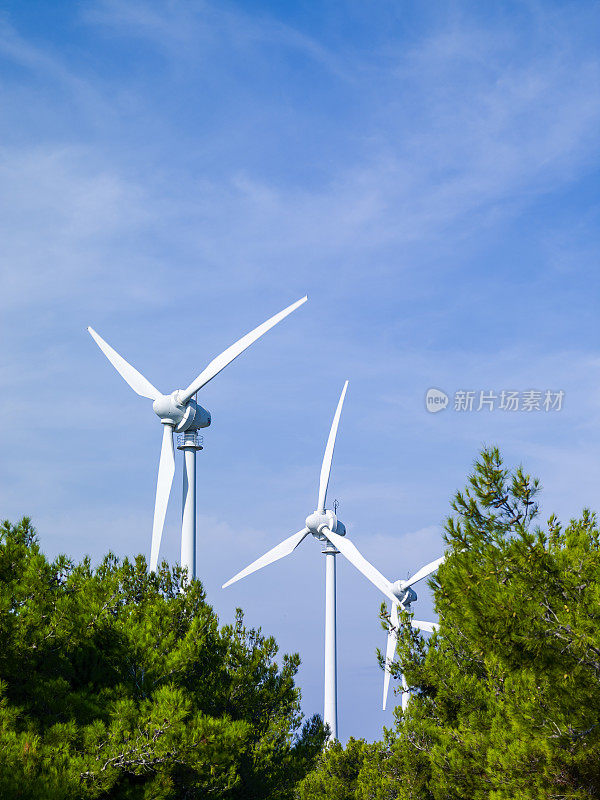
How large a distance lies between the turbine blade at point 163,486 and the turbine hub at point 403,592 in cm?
2803

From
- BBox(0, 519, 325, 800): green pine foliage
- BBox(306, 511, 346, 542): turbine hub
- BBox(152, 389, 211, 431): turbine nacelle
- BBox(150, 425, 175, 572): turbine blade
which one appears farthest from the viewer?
BBox(306, 511, 346, 542): turbine hub

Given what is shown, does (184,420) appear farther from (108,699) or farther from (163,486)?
(108,699)

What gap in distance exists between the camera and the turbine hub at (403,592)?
68.3 m

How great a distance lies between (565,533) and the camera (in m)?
16.7

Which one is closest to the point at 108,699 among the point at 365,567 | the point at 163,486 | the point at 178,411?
the point at 163,486

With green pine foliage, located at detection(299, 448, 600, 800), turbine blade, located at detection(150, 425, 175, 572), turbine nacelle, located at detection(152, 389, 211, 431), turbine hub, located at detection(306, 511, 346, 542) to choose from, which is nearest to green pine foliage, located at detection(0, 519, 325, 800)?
green pine foliage, located at detection(299, 448, 600, 800)

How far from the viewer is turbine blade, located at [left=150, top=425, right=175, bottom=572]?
4334 cm

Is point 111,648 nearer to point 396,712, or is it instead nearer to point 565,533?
point 396,712

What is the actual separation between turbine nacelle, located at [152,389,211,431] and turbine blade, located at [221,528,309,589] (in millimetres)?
19112

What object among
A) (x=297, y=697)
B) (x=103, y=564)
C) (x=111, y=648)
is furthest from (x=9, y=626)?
(x=297, y=697)

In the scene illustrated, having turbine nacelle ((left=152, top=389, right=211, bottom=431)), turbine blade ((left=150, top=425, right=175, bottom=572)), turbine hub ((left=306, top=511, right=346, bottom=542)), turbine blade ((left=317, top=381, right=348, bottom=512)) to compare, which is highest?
turbine blade ((left=317, top=381, right=348, bottom=512))

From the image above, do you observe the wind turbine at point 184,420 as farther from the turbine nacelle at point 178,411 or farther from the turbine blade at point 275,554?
the turbine blade at point 275,554

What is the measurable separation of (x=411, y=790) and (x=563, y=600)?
14052 mm

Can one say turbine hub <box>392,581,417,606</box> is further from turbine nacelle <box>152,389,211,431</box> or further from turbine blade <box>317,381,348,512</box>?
turbine nacelle <box>152,389,211,431</box>
